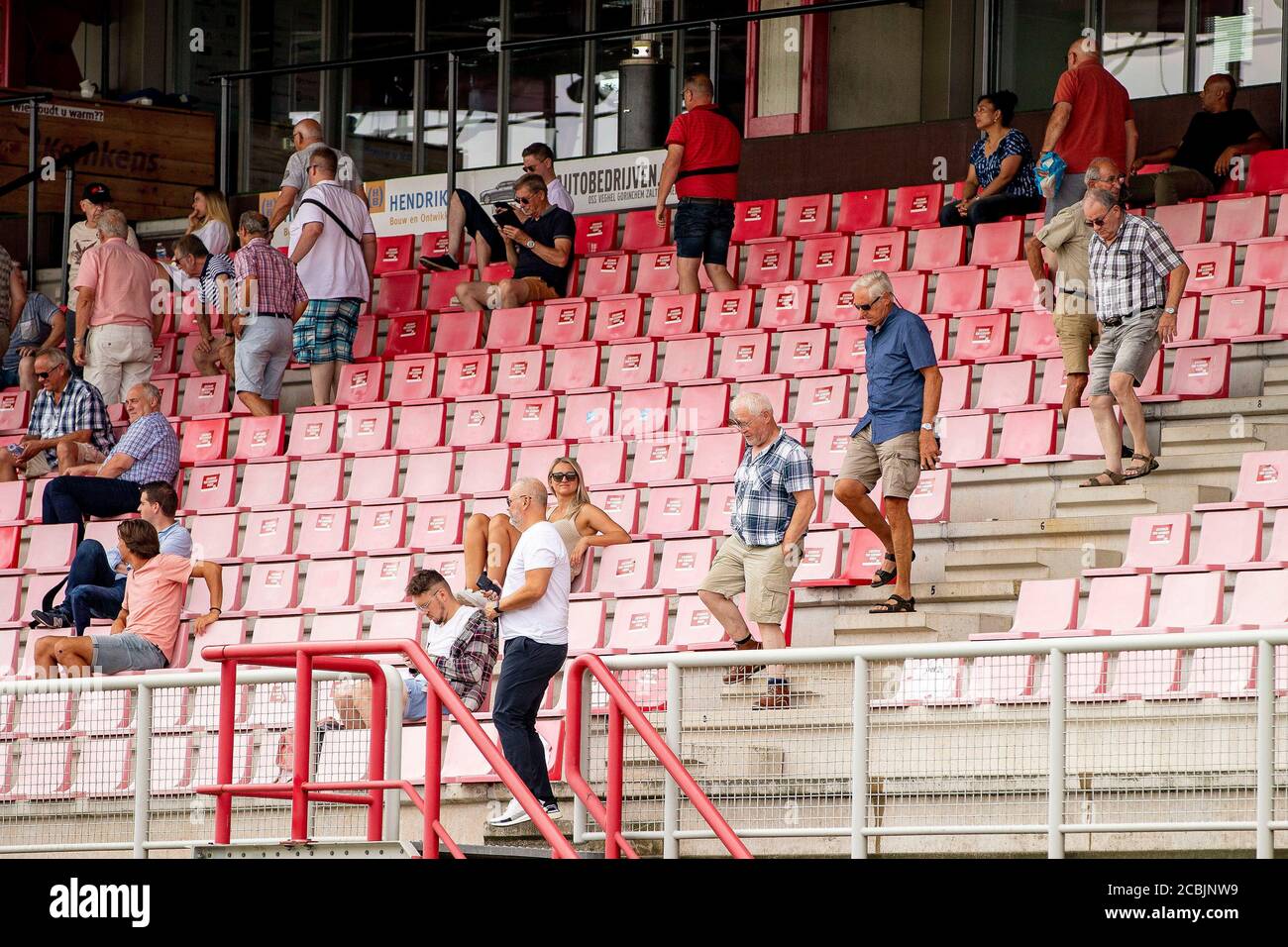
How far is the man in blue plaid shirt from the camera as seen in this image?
360 inches

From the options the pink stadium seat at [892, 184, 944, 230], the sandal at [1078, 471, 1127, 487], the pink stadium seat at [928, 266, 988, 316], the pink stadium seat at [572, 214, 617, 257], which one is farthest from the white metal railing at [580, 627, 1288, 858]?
the pink stadium seat at [572, 214, 617, 257]

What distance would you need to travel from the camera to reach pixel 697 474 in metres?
11.6

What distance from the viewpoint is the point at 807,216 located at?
1490 centimetres

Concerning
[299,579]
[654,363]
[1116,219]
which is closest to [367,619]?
[299,579]

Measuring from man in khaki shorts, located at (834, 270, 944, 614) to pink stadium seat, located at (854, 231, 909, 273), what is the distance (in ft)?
11.9

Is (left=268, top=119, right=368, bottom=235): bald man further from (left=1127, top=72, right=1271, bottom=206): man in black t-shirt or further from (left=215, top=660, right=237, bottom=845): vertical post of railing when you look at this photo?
(left=215, top=660, right=237, bottom=845): vertical post of railing

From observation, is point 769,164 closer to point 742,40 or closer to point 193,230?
point 742,40

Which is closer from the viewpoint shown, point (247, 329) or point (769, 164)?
point (247, 329)

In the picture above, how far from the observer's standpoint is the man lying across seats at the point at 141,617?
10523mm

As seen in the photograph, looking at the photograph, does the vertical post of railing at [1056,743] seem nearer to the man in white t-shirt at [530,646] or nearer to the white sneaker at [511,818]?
the man in white t-shirt at [530,646]

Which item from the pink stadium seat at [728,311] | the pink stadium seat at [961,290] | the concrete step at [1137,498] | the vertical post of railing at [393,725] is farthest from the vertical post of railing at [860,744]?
the pink stadium seat at [728,311]

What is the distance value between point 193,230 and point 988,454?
7.49m

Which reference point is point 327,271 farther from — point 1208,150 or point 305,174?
point 1208,150
